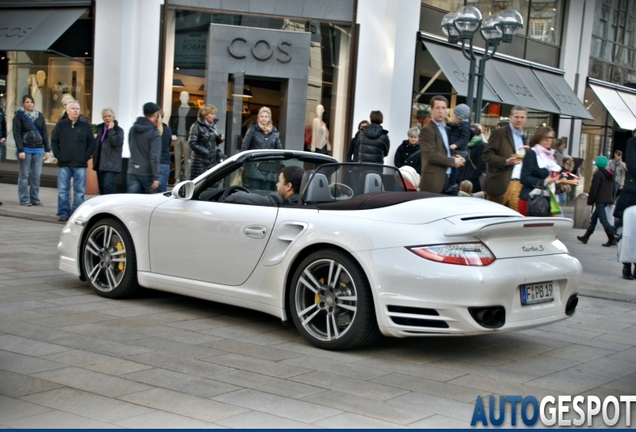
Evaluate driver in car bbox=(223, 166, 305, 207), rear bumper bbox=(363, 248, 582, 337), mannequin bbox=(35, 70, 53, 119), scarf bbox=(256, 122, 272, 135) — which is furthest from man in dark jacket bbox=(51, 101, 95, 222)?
rear bumper bbox=(363, 248, 582, 337)

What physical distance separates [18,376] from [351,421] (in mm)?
1897

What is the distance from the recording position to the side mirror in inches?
266

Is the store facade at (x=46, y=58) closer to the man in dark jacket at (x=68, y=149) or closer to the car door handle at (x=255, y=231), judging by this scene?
the man in dark jacket at (x=68, y=149)

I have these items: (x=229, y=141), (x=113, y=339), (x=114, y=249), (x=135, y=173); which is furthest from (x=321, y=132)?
(x=113, y=339)

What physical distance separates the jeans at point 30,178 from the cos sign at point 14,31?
5878 mm

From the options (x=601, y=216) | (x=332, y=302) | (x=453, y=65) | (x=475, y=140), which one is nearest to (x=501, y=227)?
(x=332, y=302)

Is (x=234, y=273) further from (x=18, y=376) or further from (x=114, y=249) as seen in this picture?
(x=18, y=376)

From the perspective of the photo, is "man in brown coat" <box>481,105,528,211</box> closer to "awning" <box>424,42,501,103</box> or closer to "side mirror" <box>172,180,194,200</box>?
"side mirror" <box>172,180,194,200</box>

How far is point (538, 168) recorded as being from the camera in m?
8.50

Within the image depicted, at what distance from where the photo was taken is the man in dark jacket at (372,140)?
14383 mm

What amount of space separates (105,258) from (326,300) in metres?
2.40

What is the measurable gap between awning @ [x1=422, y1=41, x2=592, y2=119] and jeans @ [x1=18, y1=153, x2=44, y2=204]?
9410mm

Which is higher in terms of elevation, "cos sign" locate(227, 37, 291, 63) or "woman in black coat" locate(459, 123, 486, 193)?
"cos sign" locate(227, 37, 291, 63)

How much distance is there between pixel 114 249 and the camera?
7141 mm
